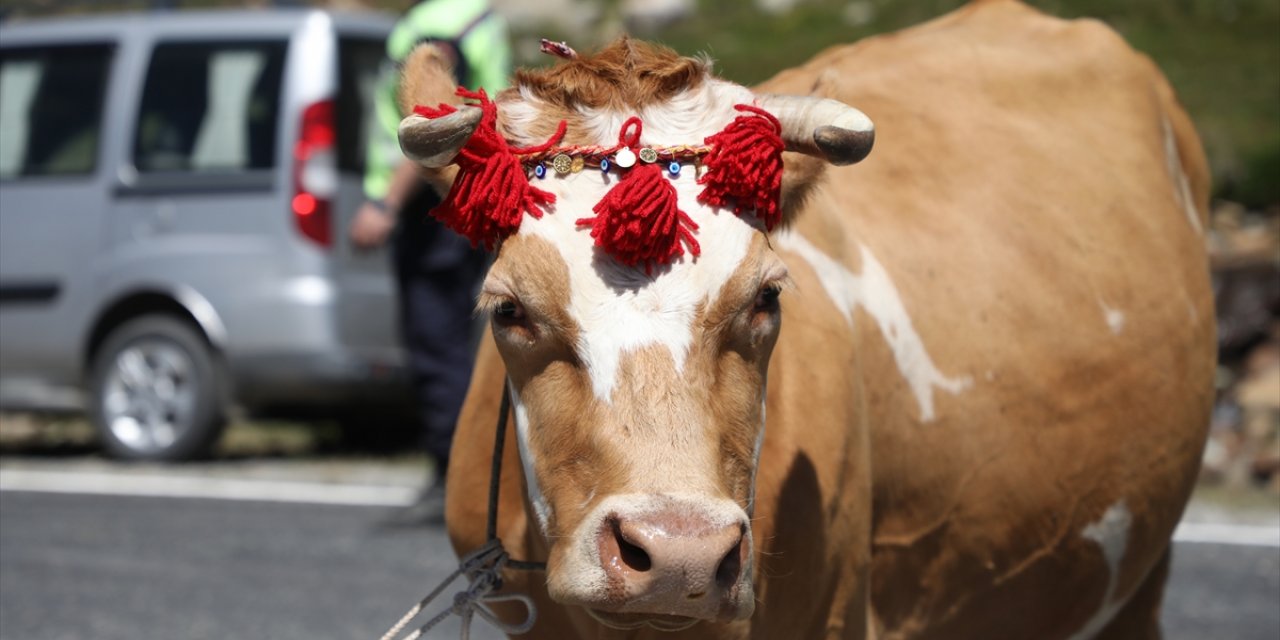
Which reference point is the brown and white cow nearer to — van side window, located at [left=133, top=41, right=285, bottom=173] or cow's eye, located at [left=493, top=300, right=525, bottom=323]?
cow's eye, located at [left=493, top=300, right=525, bottom=323]

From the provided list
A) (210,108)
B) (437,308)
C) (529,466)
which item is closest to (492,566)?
(529,466)

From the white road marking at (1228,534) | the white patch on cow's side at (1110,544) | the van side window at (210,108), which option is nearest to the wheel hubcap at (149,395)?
the van side window at (210,108)

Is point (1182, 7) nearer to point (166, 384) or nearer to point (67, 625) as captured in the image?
point (166, 384)

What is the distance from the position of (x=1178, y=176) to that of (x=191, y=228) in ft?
20.1

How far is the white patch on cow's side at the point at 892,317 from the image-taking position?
3.86 meters

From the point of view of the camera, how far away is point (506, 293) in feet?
10.1

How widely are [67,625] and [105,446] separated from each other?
3.93 meters

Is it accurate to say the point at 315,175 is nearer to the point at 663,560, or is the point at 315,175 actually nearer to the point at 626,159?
the point at 626,159

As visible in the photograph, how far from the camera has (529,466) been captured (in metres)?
3.16

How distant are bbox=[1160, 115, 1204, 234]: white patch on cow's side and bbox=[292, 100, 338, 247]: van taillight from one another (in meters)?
5.32

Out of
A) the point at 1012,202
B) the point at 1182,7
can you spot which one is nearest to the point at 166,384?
the point at 1012,202

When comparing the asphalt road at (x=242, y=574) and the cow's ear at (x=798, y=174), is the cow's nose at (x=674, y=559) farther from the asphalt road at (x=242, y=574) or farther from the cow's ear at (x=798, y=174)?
the asphalt road at (x=242, y=574)

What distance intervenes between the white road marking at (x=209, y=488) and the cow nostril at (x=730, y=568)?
19.7 ft

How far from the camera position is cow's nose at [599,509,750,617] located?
269 cm
